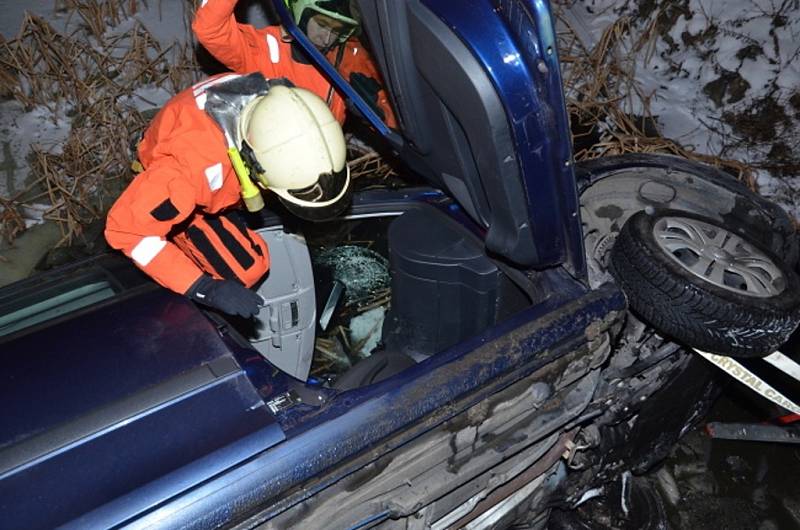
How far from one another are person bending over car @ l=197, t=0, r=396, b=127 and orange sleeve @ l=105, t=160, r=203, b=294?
0.75 metres

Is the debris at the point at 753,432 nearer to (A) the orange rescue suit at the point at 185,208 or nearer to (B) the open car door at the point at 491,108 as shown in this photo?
(B) the open car door at the point at 491,108

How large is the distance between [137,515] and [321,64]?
1.63 meters

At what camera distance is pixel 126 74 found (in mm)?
5117

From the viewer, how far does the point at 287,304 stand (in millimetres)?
2969

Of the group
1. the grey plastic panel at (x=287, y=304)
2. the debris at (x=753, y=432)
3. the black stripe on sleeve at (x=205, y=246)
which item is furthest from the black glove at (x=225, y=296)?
the debris at (x=753, y=432)

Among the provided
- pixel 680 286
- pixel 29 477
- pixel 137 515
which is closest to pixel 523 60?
pixel 680 286

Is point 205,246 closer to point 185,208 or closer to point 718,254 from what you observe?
point 185,208

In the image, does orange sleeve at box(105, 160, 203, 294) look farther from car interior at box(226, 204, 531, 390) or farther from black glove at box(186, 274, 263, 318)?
car interior at box(226, 204, 531, 390)

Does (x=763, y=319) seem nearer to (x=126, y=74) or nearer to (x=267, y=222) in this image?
(x=267, y=222)

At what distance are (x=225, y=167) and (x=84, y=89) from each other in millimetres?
3068

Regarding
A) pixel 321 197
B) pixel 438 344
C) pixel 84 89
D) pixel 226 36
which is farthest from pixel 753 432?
pixel 84 89

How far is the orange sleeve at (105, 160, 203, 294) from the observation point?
2.36 m

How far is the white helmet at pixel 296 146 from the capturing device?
233cm

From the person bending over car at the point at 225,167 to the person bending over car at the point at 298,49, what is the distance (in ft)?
0.73
